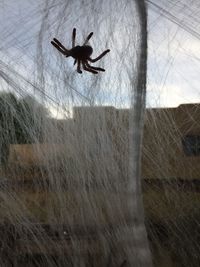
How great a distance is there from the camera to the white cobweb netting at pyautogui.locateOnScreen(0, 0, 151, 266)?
1.34m

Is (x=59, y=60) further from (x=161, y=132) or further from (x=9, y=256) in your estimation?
(x=9, y=256)

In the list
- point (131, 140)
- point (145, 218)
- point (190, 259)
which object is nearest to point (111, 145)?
point (131, 140)

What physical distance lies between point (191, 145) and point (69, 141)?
0.91 feet

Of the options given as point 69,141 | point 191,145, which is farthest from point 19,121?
point 191,145

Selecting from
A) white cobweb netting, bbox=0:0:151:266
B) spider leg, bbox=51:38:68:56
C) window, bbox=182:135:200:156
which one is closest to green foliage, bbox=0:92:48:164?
Answer: white cobweb netting, bbox=0:0:151:266

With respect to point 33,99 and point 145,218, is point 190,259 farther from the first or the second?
point 33,99

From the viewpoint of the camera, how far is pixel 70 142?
141cm

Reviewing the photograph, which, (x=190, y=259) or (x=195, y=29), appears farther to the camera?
(x=195, y=29)

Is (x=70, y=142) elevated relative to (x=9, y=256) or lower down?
elevated

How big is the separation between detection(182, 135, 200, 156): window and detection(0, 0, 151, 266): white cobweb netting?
0.11 meters

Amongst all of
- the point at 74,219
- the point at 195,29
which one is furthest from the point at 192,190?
the point at 195,29

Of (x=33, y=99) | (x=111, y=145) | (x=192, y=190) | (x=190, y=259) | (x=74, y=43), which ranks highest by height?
(x=74, y=43)

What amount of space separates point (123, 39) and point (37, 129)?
0.29m

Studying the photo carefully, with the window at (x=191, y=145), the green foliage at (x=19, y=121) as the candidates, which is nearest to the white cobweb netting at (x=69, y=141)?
the green foliage at (x=19, y=121)
